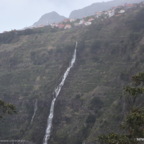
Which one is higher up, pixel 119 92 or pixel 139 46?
pixel 139 46

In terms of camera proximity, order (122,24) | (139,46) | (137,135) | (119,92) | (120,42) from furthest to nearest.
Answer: (122,24), (120,42), (139,46), (119,92), (137,135)

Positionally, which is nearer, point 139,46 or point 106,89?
point 106,89

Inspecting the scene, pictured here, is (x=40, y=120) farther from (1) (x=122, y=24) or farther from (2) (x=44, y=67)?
(1) (x=122, y=24)

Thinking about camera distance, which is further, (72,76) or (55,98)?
(72,76)

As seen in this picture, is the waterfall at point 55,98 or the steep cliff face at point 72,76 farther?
the waterfall at point 55,98

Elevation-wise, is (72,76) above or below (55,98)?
above

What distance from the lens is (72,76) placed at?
68.9 metres

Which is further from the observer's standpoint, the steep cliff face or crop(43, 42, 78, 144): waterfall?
crop(43, 42, 78, 144): waterfall

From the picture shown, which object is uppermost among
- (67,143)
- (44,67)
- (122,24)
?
(122,24)

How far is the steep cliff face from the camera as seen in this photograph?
2052 inches

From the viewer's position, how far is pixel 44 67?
7788 centimetres

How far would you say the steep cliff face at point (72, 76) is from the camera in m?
52.1

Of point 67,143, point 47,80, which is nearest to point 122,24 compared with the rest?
point 47,80

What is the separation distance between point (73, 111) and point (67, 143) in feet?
28.7
